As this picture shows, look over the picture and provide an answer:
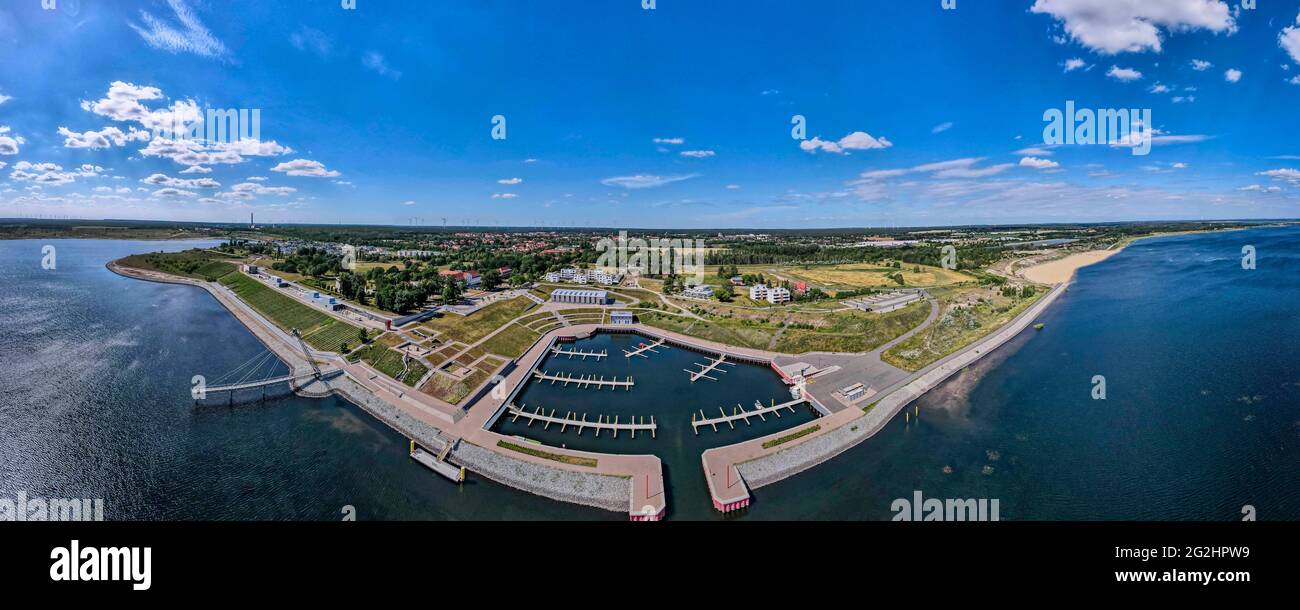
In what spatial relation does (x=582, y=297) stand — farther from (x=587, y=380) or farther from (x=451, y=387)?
(x=451, y=387)

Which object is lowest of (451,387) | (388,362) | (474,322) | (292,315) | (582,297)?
(451,387)

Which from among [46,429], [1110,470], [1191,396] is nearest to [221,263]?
[46,429]

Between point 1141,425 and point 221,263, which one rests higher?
point 221,263

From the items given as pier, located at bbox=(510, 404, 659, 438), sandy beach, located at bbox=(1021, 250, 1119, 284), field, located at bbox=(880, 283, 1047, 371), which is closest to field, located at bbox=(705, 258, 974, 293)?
field, located at bbox=(880, 283, 1047, 371)

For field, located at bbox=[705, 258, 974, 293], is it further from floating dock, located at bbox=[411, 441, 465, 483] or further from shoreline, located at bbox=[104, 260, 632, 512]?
floating dock, located at bbox=[411, 441, 465, 483]

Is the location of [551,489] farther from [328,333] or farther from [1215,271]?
[1215,271]

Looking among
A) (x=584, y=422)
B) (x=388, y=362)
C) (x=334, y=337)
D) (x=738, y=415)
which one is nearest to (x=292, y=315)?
(x=334, y=337)

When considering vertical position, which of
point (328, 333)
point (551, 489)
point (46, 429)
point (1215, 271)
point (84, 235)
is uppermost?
point (84, 235)
